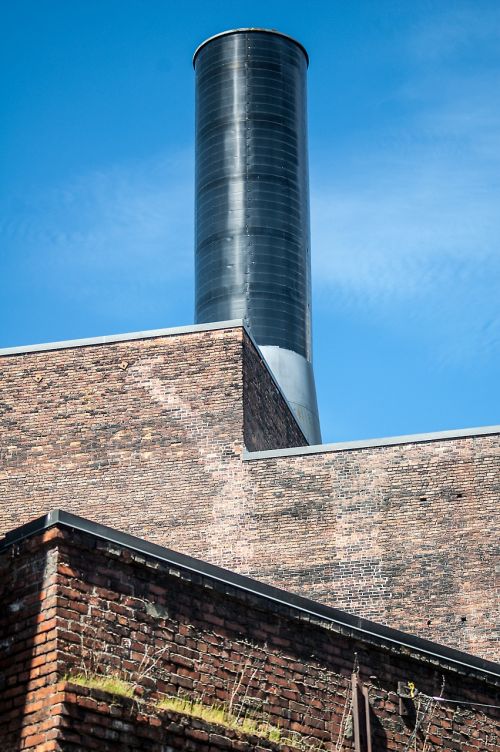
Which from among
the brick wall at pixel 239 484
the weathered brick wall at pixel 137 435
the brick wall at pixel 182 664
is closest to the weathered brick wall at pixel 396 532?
the brick wall at pixel 239 484

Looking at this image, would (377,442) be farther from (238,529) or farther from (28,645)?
(28,645)

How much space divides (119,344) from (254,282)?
667 centimetres

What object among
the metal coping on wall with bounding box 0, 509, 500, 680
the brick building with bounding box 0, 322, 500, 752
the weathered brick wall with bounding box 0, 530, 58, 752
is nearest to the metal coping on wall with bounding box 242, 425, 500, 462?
the brick building with bounding box 0, 322, 500, 752

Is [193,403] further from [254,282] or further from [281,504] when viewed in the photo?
[254,282]

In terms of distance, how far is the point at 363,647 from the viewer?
11844 millimetres

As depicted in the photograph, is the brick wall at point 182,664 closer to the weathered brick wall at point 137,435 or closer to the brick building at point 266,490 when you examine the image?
the brick building at point 266,490

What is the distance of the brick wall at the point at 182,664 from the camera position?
9539 millimetres

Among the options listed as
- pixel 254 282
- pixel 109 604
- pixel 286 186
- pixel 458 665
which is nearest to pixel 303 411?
pixel 254 282

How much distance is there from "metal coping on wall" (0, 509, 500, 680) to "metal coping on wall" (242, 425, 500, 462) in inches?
342

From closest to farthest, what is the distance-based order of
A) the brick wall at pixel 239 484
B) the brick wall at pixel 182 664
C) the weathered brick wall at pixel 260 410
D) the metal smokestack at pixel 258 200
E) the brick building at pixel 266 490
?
1. the brick wall at pixel 182 664
2. the brick building at pixel 266 490
3. the brick wall at pixel 239 484
4. the weathered brick wall at pixel 260 410
5. the metal smokestack at pixel 258 200

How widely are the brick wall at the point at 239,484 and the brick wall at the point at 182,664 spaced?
8.14 m

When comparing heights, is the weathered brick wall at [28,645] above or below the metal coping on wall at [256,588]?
below

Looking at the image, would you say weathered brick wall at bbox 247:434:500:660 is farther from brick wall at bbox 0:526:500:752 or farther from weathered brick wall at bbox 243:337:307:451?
brick wall at bbox 0:526:500:752

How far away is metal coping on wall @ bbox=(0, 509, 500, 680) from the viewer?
33.0 feet
